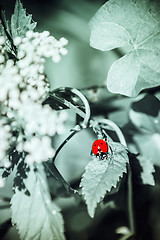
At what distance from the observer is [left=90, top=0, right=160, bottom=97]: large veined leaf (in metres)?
0.52

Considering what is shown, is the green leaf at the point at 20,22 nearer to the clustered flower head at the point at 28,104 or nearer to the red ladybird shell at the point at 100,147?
the clustered flower head at the point at 28,104

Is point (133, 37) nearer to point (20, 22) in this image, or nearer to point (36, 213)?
point (20, 22)

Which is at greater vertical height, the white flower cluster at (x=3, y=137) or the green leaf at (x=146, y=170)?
the white flower cluster at (x=3, y=137)

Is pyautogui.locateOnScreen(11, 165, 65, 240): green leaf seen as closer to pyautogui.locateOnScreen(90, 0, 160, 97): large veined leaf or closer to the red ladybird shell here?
the red ladybird shell

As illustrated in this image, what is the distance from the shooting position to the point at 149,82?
1.71ft

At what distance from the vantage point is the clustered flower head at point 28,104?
1.35ft

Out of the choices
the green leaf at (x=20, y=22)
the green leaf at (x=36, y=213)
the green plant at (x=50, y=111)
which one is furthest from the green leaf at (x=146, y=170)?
the green leaf at (x=20, y=22)

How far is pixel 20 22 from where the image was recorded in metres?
0.49

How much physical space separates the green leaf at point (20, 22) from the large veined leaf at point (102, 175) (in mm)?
294

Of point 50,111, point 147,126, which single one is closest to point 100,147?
point 50,111

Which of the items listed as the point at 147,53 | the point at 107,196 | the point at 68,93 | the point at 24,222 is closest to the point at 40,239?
the point at 24,222

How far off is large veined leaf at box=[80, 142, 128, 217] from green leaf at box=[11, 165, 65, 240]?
86 millimetres

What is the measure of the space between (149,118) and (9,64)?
411mm

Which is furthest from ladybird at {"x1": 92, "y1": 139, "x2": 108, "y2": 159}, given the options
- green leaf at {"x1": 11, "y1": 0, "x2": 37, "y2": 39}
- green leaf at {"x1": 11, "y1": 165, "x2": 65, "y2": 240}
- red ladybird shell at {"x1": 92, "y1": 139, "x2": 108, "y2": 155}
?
green leaf at {"x1": 11, "y1": 0, "x2": 37, "y2": 39}
